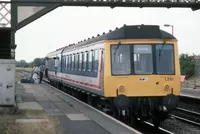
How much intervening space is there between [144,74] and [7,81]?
4383mm

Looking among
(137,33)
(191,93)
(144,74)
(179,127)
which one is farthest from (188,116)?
(191,93)

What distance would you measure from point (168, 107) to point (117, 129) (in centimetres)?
285

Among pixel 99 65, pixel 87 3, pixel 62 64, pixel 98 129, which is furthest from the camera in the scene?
pixel 62 64

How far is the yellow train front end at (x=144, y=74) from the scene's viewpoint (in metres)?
14.3

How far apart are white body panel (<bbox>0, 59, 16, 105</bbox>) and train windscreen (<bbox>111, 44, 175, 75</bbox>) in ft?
10.6

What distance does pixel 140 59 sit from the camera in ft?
48.2

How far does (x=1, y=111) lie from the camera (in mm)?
14266

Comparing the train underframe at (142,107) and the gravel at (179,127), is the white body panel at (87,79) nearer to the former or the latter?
the train underframe at (142,107)

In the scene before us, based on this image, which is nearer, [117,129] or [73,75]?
[117,129]

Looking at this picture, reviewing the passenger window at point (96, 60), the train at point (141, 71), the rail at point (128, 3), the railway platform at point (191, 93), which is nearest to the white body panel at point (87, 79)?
the passenger window at point (96, 60)

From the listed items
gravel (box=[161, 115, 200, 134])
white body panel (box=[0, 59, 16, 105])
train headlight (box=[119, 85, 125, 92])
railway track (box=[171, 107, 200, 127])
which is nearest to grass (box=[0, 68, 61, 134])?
white body panel (box=[0, 59, 16, 105])

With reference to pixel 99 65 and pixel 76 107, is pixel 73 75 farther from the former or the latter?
pixel 99 65

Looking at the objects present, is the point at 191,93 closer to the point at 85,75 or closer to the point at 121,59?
the point at 85,75

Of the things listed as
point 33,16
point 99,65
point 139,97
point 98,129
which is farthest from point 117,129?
point 33,16
